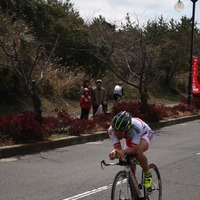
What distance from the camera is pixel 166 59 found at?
33188mm

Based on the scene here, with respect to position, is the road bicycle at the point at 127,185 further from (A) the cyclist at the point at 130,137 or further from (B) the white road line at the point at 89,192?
(B) the white road line at the point at 89,192

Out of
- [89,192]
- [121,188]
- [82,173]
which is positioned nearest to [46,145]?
[82,173]

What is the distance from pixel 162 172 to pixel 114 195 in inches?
131

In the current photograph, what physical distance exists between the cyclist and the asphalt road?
129cm

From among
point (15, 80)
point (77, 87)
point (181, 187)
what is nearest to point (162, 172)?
point (181, 187)

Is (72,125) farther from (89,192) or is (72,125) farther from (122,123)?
(122,123)

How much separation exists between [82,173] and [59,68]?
15.5 meters

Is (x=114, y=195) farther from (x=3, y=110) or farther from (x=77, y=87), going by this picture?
(x=77, y=87)

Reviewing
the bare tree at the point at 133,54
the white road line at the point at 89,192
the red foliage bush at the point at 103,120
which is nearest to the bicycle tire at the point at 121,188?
the white road line at the point at 89,192

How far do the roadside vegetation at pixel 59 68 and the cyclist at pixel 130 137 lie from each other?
18.1 ft

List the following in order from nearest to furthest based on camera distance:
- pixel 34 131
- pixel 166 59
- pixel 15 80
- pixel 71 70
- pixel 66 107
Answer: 1. pixel 34 131
2. pixel 15 80
3. pixel 66 107
4. pixel 71 70
5. pixel 166 59

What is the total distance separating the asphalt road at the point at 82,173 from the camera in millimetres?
6434

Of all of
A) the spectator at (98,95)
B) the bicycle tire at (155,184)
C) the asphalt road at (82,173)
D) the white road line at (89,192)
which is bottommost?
the white road line at (89,192)

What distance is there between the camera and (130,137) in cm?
510
